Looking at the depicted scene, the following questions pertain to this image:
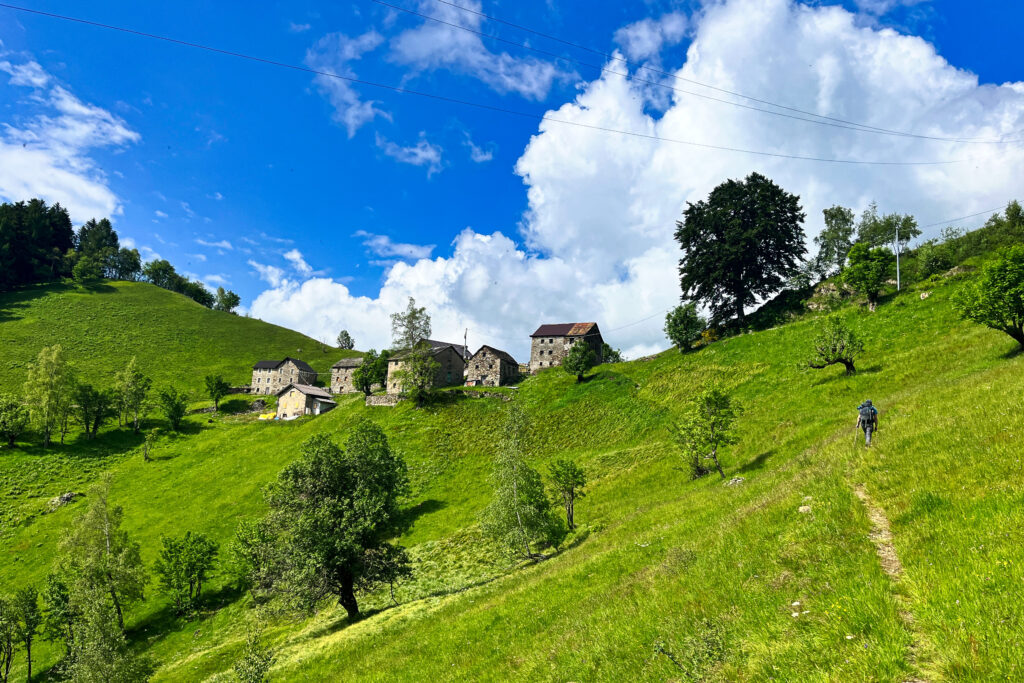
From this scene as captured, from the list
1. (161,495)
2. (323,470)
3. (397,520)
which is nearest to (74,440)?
(161,495)

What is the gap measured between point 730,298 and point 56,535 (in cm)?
9989

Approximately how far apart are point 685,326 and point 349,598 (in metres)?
60.2

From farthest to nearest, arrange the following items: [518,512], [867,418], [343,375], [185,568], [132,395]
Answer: [343,375], [132,395], [185,568], [518,512], [867,418]

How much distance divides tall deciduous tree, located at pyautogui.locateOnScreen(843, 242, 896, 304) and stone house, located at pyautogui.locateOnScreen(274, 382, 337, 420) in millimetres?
102556

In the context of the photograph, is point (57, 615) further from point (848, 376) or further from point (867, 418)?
point (848, 376)

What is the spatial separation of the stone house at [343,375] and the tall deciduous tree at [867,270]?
114 meters

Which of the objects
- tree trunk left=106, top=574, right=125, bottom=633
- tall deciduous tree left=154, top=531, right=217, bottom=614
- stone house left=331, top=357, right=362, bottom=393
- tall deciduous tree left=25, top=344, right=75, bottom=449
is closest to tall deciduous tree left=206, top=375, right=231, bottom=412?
stone house left=331, top=357, right=362, bottom=393

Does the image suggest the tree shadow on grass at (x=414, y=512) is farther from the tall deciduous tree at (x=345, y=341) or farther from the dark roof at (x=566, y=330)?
the tall deciduous tree at (x=345, y=341)

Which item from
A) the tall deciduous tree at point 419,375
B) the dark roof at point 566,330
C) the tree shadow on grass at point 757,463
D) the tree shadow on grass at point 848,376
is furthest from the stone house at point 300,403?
the tree shadow on grass at point 848,376

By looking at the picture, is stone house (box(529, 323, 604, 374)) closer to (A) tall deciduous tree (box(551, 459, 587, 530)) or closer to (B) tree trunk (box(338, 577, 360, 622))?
(A) tall deciduous tree (box(551, 459, 587, 530))

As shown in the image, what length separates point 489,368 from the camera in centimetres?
10656

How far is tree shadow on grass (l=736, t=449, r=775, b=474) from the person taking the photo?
26.9 metres

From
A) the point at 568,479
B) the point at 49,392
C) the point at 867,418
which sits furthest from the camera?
the point at 49,392

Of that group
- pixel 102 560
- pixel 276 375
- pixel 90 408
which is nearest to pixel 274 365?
pixel 276 375
